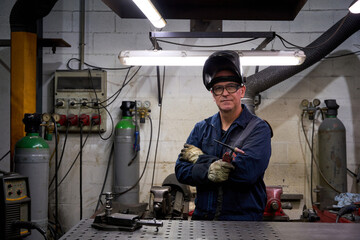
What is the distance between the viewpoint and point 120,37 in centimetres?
301

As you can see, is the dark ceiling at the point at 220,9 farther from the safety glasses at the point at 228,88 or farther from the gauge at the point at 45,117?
the gauge at the point at 45,117

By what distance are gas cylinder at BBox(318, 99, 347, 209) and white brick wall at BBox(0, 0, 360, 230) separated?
8.6 inches

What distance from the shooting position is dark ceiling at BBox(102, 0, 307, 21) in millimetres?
1484

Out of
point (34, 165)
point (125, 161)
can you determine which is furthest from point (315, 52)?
point (34, 165)

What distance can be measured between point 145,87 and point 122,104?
1.01 feet

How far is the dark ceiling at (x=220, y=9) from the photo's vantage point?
148 cm

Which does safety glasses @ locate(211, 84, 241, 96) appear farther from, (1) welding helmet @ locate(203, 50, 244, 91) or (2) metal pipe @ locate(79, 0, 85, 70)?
(2) metal pipe @ locate(79, 0, 85, 70)

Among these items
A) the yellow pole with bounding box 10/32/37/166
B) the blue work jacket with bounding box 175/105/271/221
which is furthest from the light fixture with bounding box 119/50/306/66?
the yellow pole with bounding box 10/32/37/166

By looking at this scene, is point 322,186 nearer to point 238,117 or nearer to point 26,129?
point 238,117

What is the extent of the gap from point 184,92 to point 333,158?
4.83ft

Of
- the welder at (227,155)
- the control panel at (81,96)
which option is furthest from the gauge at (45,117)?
the welder at (227,155)

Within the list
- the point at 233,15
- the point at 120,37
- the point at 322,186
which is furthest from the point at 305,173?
the point at 120,37

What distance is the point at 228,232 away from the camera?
105 cm

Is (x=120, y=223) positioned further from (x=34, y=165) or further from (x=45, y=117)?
(x=45, y=117)
